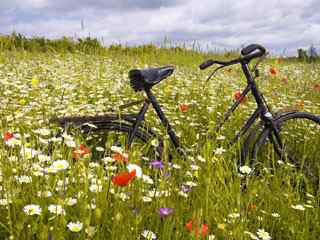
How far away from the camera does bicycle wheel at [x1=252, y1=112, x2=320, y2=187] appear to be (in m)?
4.32

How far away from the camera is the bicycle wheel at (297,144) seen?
4.32m

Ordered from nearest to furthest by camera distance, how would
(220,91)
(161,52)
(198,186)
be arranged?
1. (198,186)
2. (220,91)
3. (161,52)

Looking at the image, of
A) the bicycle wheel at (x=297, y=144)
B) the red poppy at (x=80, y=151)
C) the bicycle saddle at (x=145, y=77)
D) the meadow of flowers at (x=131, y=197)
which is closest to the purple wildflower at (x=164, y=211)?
the meadow of flowers at (x=131, y=197)

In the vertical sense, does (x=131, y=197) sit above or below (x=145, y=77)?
below

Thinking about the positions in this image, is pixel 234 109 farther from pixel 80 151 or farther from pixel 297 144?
pixel 80 151

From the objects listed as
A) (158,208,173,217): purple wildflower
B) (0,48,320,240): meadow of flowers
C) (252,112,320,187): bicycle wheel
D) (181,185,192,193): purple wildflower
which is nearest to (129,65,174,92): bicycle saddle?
(0,48,320,240): meadow of flowers

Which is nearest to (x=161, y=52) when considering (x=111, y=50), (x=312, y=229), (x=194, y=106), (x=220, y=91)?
(x=111, y=50)

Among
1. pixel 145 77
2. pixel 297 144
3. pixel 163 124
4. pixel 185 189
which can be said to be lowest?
pixel 297 144

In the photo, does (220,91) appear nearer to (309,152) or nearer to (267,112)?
(309,152)

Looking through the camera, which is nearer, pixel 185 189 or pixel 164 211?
pixel 164 211

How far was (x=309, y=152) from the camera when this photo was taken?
17.3ft

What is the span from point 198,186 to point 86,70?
7.18m

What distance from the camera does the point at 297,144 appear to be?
18.0ft

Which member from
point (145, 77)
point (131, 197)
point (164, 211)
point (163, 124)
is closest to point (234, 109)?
point (163, 124)
